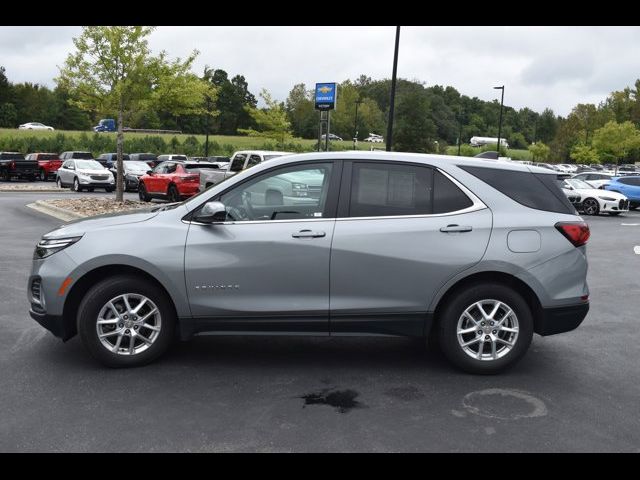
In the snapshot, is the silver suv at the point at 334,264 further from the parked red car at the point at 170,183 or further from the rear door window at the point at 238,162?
the parked red car at the point at 170,183

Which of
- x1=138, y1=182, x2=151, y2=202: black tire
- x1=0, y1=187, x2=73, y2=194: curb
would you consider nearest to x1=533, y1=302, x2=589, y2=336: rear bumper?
x1=138, y1=182, x2=151, y2=202: black tire

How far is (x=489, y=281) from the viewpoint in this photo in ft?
17.6

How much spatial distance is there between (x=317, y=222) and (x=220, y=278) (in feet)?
2.89

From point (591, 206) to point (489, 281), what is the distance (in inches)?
870

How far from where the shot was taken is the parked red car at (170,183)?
2352 centimetres

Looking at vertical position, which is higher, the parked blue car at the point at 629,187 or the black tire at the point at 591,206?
the parked blue car at the point at 629,187

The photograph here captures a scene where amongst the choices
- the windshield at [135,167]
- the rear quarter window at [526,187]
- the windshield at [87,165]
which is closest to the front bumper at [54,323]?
the rear quarter window at [526,187]

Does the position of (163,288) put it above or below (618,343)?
above

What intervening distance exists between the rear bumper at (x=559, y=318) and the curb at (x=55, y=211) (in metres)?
14.1

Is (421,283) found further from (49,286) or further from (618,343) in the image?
(49,286)

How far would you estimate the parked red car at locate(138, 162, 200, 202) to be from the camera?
23.5 metres
